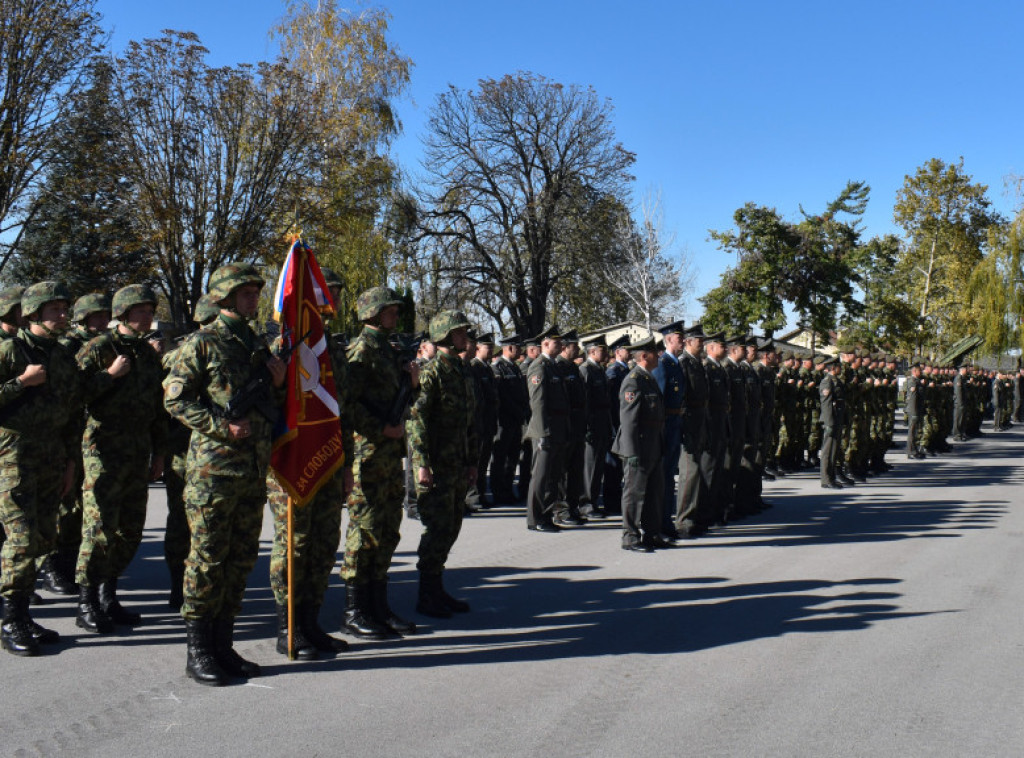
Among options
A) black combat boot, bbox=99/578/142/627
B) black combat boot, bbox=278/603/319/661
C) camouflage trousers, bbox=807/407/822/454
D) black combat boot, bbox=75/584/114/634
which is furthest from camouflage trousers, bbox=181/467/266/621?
camouflage trousers, bbox=807/407/822/454

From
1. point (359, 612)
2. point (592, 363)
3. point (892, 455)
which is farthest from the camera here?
point (892, 455)

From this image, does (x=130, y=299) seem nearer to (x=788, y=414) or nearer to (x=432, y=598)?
(x=432, y=598)

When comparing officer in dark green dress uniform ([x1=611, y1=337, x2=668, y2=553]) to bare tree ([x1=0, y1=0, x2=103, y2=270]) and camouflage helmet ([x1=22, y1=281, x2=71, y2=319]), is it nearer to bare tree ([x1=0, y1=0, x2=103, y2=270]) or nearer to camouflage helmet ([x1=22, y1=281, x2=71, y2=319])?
camouflage helmet ([x1=22, y1=281, x2=71, y2=319])

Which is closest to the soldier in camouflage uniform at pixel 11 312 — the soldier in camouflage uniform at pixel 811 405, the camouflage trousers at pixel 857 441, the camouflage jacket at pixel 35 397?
the camouflage jacket at pixel 35 397

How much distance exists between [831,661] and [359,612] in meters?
2.88

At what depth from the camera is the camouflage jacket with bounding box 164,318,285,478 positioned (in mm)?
4602

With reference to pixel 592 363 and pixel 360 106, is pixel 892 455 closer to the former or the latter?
pixel 592 363

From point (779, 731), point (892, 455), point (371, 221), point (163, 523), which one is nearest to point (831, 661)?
point (779, 731)

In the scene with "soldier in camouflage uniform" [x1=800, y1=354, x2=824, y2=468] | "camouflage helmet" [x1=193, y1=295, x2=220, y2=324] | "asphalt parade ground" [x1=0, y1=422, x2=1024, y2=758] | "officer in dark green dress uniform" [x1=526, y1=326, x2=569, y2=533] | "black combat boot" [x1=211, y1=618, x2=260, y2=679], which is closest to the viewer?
"asphalt parade ground" [x1=0, y1=422, x2=1024, y2=758]

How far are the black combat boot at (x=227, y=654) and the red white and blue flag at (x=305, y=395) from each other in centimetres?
77

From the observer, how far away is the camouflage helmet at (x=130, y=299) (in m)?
6.03

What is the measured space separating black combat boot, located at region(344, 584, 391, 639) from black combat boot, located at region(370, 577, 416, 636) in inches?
1.3

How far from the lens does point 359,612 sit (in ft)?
18.8

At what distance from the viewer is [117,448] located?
5.95m
